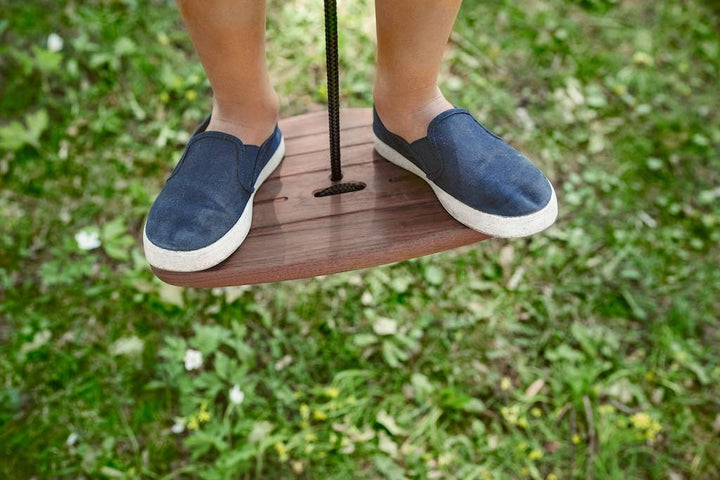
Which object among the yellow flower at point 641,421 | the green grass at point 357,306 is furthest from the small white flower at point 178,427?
the yellow flower at point 641,421

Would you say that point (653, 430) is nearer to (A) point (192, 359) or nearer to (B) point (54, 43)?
(A) point (192, 359)

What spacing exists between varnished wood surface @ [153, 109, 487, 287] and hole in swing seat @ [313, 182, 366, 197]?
0.01 metres

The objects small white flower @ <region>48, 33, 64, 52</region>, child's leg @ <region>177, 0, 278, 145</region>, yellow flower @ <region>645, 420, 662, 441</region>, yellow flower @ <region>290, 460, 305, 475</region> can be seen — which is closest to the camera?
child's leg @ <region>177, 0, 278, 145</region>

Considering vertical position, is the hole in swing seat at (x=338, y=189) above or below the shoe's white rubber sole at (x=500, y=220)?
below

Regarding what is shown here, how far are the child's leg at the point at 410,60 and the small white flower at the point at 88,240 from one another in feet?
3.92

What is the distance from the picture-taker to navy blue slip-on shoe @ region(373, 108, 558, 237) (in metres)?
1.23

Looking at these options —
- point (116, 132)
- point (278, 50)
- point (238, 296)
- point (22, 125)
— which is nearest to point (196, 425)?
point (238, 296)

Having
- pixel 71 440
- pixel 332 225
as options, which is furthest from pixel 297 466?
pixel 332 225

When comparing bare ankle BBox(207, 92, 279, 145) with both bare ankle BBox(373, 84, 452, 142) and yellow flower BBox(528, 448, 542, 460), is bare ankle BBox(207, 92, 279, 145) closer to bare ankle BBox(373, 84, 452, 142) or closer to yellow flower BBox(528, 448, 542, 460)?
bare ankle BBox(373, 84, 452, 142)

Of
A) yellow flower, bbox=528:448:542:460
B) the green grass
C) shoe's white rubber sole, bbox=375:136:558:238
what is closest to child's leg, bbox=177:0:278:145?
shoe's white rubber sole, bbox=375:136:558:238

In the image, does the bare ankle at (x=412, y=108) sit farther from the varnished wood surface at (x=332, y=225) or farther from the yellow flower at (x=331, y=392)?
the yellow flower at (x=331, y=392)

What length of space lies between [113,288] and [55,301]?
0.20 m

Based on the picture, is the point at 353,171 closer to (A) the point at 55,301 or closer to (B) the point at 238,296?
(B) the point at 238,296

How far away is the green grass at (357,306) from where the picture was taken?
5.90 ft
